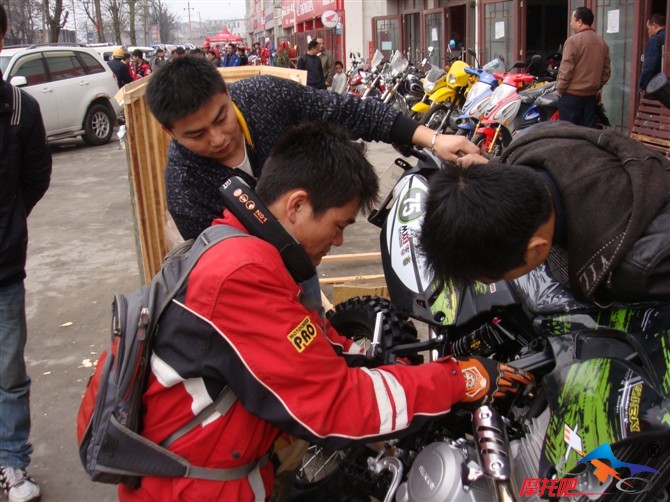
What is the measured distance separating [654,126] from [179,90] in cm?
672

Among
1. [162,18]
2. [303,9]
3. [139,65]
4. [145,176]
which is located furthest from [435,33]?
[162,18]

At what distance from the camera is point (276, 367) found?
1.47m

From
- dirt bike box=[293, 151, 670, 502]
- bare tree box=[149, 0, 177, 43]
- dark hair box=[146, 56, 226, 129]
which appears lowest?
dirt bike box=[293, 151, 670, 502]

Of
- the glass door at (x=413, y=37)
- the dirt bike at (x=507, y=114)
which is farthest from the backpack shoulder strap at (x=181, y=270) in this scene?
the glass door at (x=413, y=37)

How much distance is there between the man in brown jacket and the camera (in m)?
7.69

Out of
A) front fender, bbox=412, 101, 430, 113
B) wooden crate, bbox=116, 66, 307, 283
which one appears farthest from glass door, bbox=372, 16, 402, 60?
wooden crate, bbox=116, 66, 307, 283

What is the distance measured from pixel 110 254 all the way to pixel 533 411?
509cm

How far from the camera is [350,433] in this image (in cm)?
153

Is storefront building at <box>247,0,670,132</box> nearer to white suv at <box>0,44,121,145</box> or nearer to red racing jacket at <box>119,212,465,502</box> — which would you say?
white suv at <box>0,44,121,145</box>

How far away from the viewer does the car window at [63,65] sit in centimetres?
1187

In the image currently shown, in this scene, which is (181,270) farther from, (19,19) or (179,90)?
(19,19)

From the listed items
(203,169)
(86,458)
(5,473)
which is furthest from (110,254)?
(86,458)

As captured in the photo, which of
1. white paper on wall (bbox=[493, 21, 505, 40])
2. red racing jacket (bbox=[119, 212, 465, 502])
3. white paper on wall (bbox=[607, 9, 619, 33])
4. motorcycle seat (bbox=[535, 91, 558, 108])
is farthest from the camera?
white paper on wall (bbox=[493, 21, 505, 40])

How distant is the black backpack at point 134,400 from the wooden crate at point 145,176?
2.19 meters
